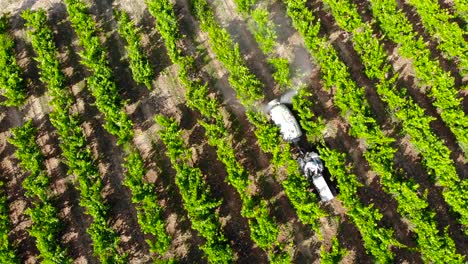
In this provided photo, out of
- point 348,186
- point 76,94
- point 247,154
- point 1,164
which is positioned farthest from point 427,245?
point 1,164

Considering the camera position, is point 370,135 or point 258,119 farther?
point 258,119

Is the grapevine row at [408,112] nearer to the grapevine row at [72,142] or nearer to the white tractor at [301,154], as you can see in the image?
the white tractor at [301,154]

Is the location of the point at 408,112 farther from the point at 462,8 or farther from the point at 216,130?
the point at 216,130

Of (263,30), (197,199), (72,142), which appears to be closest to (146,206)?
(197,199)

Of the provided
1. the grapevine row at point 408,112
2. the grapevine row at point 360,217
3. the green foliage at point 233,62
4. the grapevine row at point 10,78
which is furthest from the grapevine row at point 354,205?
the grapevine row at point 10,78

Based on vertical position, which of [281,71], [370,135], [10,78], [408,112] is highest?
[10,78]

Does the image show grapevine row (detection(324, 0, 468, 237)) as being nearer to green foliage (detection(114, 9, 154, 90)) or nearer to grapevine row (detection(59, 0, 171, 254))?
green foliage (detection(114, 9, 154, 90))
